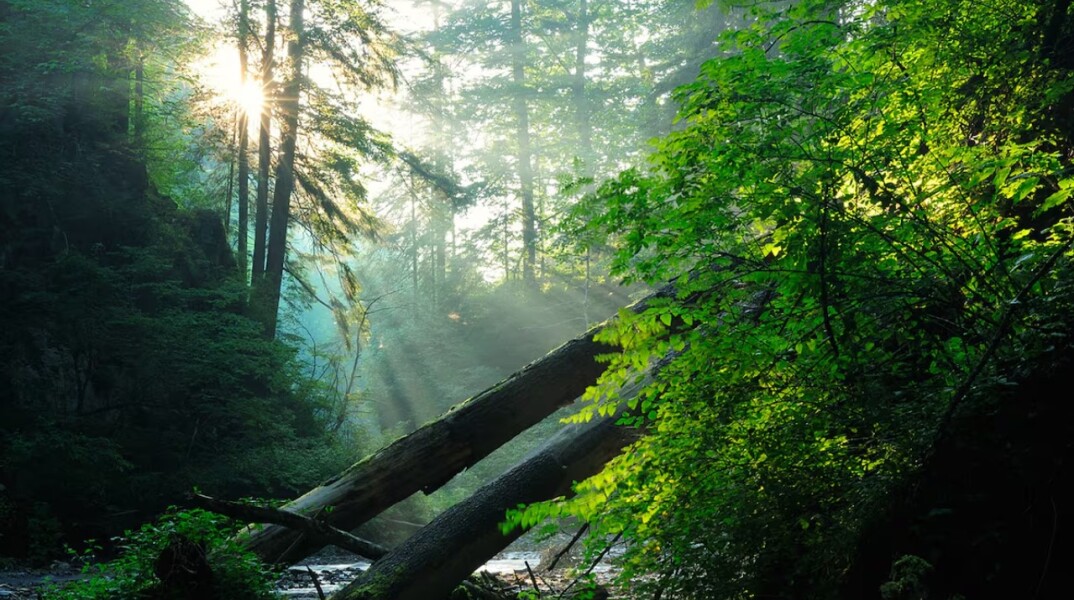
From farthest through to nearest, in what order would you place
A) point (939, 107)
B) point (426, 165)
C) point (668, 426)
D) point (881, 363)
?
1. point (426, 165)
2. point (939, 107)
3. point (668, 426)
4. point (881, 363)

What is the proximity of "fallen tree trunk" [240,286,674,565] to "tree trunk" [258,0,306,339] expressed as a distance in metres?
12.8

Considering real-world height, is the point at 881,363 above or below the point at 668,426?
above

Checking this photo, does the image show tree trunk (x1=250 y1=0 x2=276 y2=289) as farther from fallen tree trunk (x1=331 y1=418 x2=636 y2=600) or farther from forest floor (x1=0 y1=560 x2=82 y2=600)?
fallen tree trunk (x1=331 y1=418 x2=636 y2=600)

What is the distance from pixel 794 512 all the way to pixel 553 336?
82.8ft

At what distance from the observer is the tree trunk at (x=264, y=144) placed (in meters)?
18.4

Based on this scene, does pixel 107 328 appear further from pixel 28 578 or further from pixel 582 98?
pixel 582 98

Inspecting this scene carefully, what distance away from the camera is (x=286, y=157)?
1898 cm

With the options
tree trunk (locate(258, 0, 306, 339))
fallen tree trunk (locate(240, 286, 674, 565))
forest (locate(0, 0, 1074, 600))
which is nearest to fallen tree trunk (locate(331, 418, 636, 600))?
forest (locate(0, 0, 1074, 600))

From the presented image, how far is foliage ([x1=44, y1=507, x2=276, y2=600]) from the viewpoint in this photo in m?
5.30

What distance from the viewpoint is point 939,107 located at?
4336 millimetres

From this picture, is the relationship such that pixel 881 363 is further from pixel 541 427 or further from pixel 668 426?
pixel 541 427

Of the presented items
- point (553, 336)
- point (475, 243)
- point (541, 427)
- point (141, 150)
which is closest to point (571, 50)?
point (475, 243)

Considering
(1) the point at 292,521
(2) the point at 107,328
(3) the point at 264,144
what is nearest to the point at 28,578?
(2) the point at 107,328

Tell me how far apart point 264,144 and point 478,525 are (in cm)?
1599
